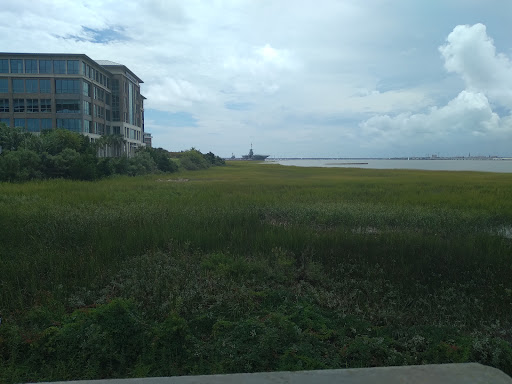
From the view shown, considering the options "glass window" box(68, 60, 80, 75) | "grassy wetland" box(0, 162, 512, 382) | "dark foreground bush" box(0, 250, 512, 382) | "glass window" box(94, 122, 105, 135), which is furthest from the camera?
"glass window" box(94, 122, 105, 135)

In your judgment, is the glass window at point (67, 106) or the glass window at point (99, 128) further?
the glass window at point (99, 128)

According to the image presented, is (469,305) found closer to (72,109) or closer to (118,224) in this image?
(118,224)

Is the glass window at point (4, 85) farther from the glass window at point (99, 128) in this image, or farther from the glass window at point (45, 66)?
the glass window at point (99, 128)

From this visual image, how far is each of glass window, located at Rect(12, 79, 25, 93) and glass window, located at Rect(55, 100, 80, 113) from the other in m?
5.49

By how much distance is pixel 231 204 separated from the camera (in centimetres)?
1533

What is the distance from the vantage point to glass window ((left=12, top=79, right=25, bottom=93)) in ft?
195

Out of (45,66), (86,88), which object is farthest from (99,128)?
(45,66)

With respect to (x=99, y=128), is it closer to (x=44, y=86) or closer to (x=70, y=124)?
(x=70, y=124)

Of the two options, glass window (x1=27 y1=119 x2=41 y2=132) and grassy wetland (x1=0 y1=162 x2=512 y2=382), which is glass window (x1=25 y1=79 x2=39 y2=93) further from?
grassy wetland (x1=0 y1=162 x2=512 y2=382)

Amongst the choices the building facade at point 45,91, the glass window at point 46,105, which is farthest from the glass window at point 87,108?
the glass window at point 46,105

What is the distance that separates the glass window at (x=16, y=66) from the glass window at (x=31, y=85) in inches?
73.2

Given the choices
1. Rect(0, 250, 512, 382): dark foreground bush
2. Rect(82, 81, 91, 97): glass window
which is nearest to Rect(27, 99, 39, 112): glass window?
Rect(82, 81, 91, 97): glass window

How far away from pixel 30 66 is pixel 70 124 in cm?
1054

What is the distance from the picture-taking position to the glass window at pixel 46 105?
60.2m
